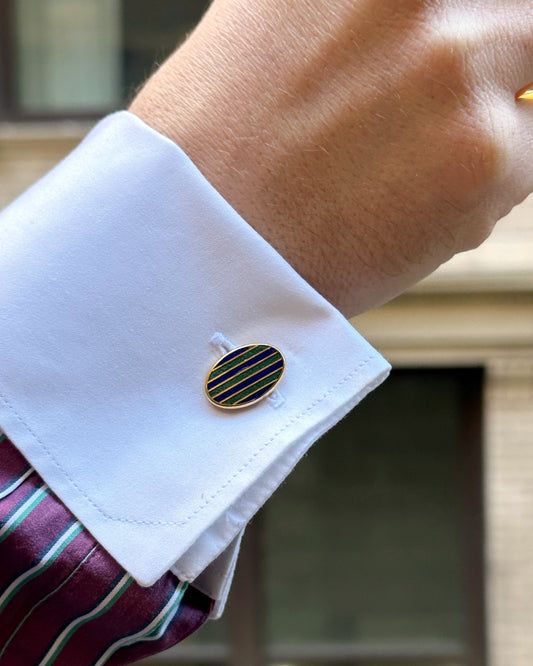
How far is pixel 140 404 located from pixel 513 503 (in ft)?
12.6

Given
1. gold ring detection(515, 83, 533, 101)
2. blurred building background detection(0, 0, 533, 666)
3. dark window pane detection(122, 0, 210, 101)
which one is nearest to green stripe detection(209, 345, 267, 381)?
gold ring detection(515, 83, 533, 101)

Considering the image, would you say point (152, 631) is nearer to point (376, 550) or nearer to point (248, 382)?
point (248, 382)

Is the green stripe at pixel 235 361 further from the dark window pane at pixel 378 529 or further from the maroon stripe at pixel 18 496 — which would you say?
the dark window pane at pixel 378 529

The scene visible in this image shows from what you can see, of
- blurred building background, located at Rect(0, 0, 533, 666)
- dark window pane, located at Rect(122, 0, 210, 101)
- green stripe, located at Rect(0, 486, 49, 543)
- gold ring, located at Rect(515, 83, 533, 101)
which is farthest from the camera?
dark window pane, located at Rect(122, 0, 210, 101)

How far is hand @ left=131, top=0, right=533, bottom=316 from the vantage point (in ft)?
1.94

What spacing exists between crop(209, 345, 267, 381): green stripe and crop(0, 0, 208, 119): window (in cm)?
421

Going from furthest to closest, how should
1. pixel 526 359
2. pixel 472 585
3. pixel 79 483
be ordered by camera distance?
1. pixel 472 585
2. pixel 526 359
3. pixel 79 483

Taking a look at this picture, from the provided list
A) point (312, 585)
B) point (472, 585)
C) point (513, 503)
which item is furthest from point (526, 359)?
point (312, 585)

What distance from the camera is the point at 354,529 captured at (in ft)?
14.6

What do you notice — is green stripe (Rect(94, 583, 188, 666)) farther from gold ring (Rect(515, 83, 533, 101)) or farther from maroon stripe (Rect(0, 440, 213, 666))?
gold ring (Rect(515, 83, 533, 101))

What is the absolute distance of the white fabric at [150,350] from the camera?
1.75 feet

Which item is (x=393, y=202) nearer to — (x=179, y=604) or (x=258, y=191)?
(x=258, y=191)

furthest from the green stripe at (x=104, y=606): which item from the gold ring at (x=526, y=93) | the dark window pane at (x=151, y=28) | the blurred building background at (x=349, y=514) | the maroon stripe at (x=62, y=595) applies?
the dark window pane at (x=151, y=28)

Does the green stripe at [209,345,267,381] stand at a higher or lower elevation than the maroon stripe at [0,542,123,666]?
higher
